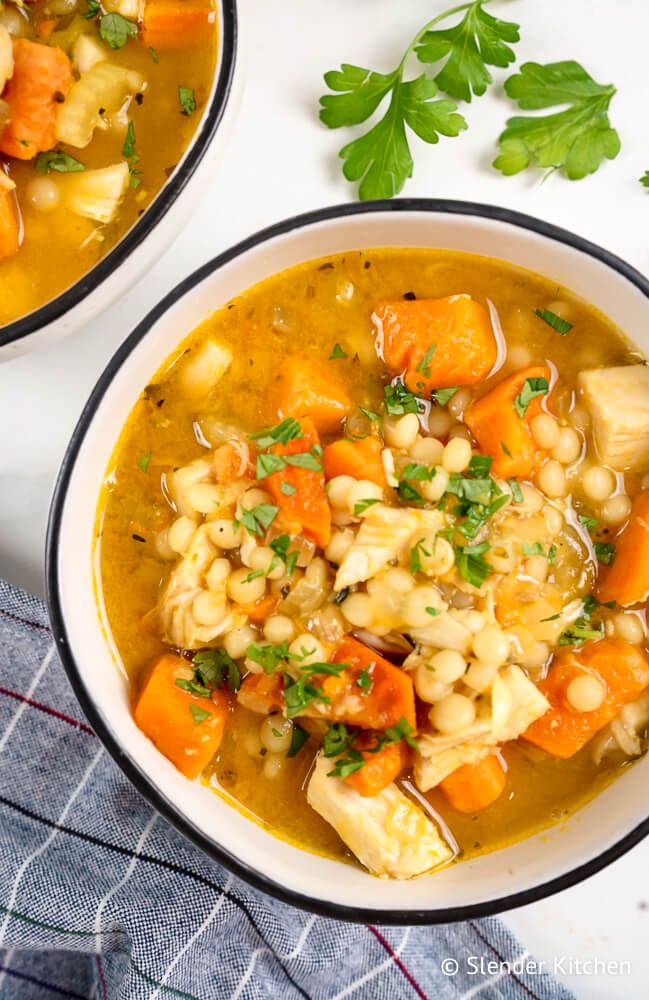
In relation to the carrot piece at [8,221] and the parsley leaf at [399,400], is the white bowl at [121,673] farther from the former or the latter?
the carrot piece at [8,221]

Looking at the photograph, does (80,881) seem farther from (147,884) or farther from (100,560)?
(100,560)

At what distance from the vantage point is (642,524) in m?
2.56

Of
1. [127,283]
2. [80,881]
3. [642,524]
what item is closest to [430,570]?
[642,524]

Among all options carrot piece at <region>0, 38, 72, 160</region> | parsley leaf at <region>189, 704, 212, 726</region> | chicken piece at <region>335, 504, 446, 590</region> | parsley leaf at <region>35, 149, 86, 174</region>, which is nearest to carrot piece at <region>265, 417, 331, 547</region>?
chicken piece at <region>335, 504, 446, 590</region>

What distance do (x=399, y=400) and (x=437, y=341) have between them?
0.18m

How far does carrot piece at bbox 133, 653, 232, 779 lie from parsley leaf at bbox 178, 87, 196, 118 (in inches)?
57.7

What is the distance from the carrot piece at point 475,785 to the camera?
257 cm

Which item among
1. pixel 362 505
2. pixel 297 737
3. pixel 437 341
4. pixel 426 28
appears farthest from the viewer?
pixel 426 28

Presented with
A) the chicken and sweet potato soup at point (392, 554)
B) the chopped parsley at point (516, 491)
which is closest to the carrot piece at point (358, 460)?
the chicken and sweet potato soup at point (392, 554)

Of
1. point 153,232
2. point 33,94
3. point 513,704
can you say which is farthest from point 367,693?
point 33,94

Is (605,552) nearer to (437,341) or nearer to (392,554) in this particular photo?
(392,554)

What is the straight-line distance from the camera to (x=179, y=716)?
2582 millimetres

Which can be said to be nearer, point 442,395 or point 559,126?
point 442,395

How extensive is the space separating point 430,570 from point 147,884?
55.9 inches
